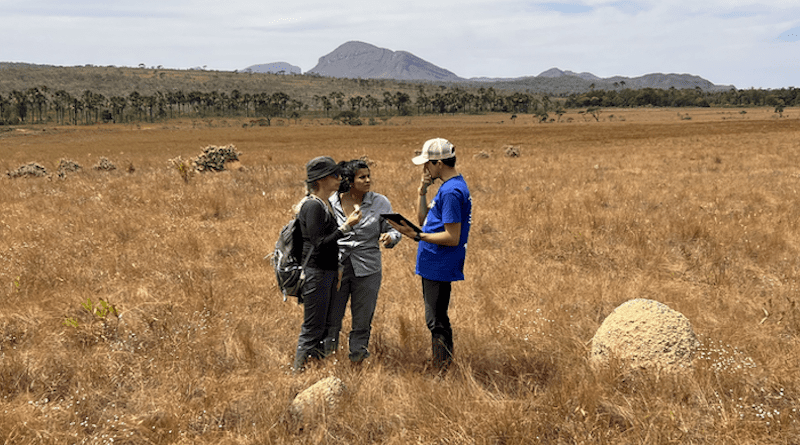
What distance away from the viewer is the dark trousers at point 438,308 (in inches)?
143

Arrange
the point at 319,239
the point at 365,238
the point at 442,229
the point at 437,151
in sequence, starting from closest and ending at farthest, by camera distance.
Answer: the point at 319,239 < the point at 437,151 < the point at 442,229 < the point at 365,238

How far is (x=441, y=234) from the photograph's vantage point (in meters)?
3.42

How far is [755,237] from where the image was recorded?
768 cm

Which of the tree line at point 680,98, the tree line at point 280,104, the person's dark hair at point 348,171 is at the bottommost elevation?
the person's dark hair at point 348,171

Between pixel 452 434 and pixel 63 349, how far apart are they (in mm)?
3789

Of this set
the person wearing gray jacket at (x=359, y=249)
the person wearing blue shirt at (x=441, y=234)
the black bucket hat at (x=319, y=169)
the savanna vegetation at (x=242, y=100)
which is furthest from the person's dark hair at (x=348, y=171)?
the savanna vegetation at (x=242, y=100)

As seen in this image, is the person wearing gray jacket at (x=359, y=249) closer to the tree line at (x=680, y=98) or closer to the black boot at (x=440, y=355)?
the black boot at (x=440, y=355)

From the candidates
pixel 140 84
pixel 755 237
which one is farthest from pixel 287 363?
pixel 140 84

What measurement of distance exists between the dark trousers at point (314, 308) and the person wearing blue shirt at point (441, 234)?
0.69 m

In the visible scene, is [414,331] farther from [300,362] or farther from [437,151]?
[437,151]

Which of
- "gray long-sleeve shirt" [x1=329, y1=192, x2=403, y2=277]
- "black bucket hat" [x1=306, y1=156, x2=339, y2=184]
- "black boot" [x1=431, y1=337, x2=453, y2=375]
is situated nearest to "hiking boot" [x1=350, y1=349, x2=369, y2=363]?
"black boot" [x1=431, y1=337, x2=453, y2=375]

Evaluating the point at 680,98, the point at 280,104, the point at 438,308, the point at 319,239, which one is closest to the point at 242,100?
the point at 280,104

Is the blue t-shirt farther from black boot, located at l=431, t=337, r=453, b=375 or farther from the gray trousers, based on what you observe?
black boot, located at l=431, t=337, r=453, b=375

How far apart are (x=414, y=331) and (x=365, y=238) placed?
4.66ft
